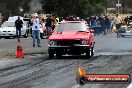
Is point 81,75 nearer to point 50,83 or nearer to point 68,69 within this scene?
point 50,83

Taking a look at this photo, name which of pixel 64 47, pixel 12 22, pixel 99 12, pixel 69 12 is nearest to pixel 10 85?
pixel 64 47

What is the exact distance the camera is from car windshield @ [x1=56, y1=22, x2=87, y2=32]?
63.3 feet

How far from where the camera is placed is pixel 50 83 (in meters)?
10.4

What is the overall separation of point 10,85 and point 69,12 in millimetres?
42012

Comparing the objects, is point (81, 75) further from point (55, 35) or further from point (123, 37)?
point (123, 37)

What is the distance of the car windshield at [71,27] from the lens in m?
19.3

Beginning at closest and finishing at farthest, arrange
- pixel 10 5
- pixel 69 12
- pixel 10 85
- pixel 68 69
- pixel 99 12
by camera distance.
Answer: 1. pixel 10 85
2. pixel 68 69
3. pixel 69 12
4. pixel 10 5
5. pixel 99 12

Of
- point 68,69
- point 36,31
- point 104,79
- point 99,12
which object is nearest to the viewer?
point 104,79

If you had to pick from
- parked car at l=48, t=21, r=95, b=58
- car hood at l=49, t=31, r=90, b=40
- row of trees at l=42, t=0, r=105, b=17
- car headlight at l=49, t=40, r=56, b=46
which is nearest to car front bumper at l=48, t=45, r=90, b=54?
parked car at l=48, t=21, r=95, b=58

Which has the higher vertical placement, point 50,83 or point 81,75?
point 81,75

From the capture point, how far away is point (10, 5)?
76.6 metres

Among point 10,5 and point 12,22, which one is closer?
point 12,22

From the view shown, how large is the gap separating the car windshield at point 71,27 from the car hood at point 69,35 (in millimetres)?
318

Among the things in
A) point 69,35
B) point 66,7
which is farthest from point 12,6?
point 69,35
